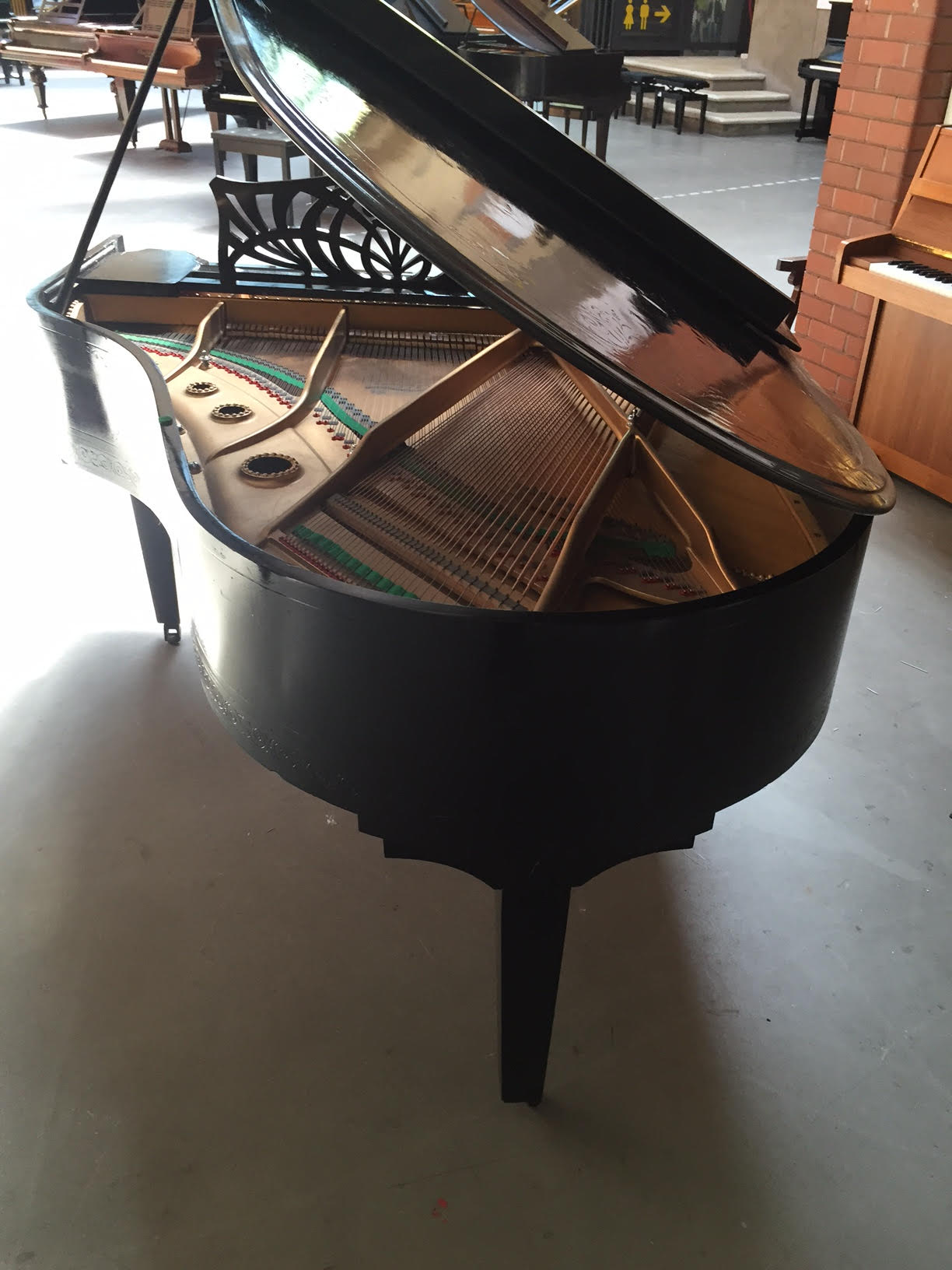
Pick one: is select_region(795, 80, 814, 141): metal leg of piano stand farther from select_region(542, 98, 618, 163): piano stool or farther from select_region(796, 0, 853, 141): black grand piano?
select_region(542, 98, 618, 163): piano stool

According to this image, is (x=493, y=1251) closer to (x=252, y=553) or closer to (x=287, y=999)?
(x=287, y=999)

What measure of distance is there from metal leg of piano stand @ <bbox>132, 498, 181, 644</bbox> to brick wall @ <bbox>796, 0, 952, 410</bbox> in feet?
9.59

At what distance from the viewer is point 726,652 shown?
1312mm

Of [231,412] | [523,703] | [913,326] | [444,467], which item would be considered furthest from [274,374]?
[913,326]

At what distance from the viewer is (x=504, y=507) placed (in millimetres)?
1914

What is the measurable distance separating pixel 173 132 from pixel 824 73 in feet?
20.5

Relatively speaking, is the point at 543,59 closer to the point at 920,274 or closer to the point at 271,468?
the point at 920,274

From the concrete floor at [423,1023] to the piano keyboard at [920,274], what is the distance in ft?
4.87

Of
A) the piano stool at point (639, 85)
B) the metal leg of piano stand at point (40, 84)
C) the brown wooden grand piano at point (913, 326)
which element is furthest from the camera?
the piano stool at point (639, 85)

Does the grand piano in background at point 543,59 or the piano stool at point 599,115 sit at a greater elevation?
the grand piano in background at point 543,59

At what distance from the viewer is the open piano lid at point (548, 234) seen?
4.17ft

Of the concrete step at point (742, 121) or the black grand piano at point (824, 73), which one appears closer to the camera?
the black grand piano at point (824, 73)

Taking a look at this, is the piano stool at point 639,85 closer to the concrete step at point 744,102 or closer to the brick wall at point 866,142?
the concrete step at point 744,102

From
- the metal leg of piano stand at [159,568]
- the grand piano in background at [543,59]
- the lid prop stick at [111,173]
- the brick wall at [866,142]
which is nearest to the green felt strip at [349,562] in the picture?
the lid prop stick at [111,173]
